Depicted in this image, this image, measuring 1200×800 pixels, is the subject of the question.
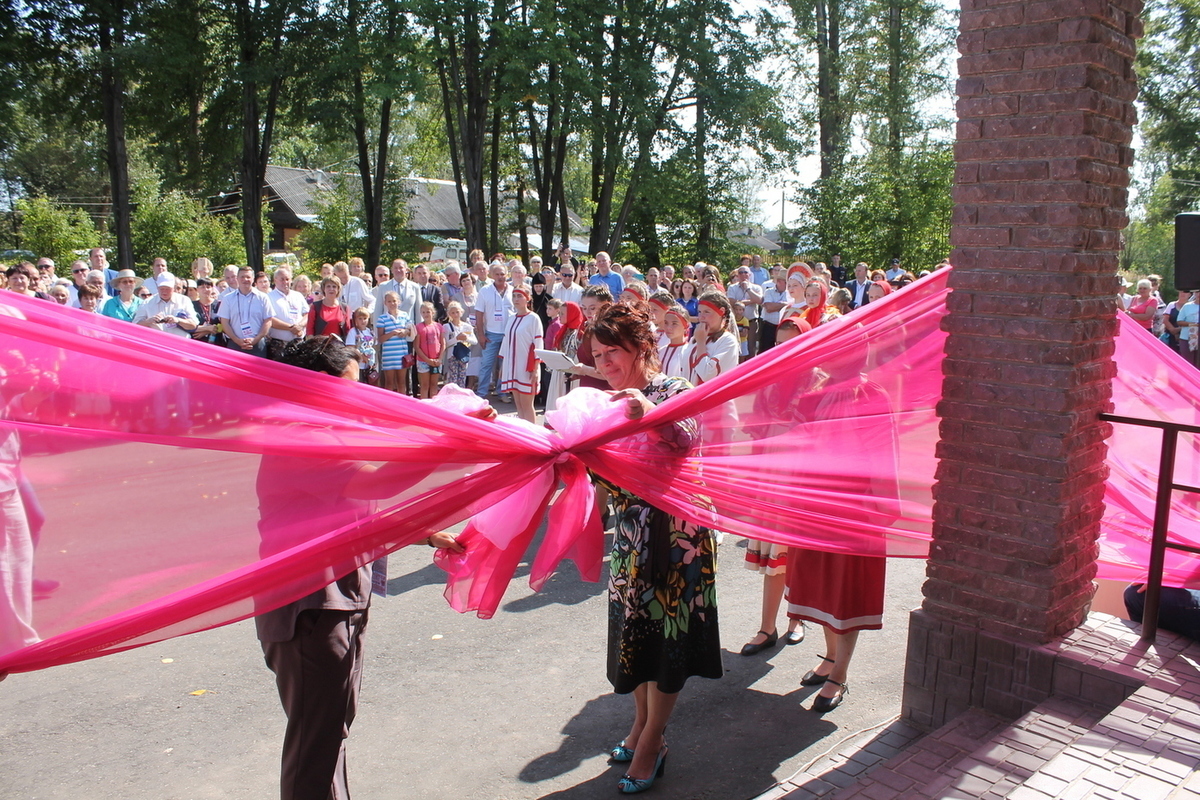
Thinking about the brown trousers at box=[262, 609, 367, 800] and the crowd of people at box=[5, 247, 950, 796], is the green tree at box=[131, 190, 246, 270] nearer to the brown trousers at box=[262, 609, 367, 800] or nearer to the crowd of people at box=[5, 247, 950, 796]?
the crowd of people at box=[5, 247, 950, 796]

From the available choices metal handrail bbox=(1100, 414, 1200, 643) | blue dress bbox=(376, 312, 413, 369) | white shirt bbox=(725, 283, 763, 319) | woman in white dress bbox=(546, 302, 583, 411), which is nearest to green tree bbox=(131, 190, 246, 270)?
white shirt bbox=(725, 283, 763, 319)

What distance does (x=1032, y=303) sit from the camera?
10.9 ft

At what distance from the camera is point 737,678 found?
15.1 feet

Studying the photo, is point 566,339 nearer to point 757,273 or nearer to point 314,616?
point 314,616

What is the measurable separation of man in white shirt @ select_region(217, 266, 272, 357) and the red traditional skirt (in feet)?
26.4

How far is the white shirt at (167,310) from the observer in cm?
987

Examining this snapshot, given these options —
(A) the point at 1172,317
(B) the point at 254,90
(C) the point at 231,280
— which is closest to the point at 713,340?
(C) the point at 231,280

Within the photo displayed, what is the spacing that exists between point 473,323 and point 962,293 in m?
9.80

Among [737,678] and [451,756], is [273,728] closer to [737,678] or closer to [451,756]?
[451,756]

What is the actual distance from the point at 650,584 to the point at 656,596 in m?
0.05

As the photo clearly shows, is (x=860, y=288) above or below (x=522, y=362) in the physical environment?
above

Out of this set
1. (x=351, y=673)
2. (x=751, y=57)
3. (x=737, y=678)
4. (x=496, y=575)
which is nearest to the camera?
(x=351, y=673)

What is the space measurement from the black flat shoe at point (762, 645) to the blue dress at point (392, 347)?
7617 mm

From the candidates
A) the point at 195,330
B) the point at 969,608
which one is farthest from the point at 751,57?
the point at 969,608
